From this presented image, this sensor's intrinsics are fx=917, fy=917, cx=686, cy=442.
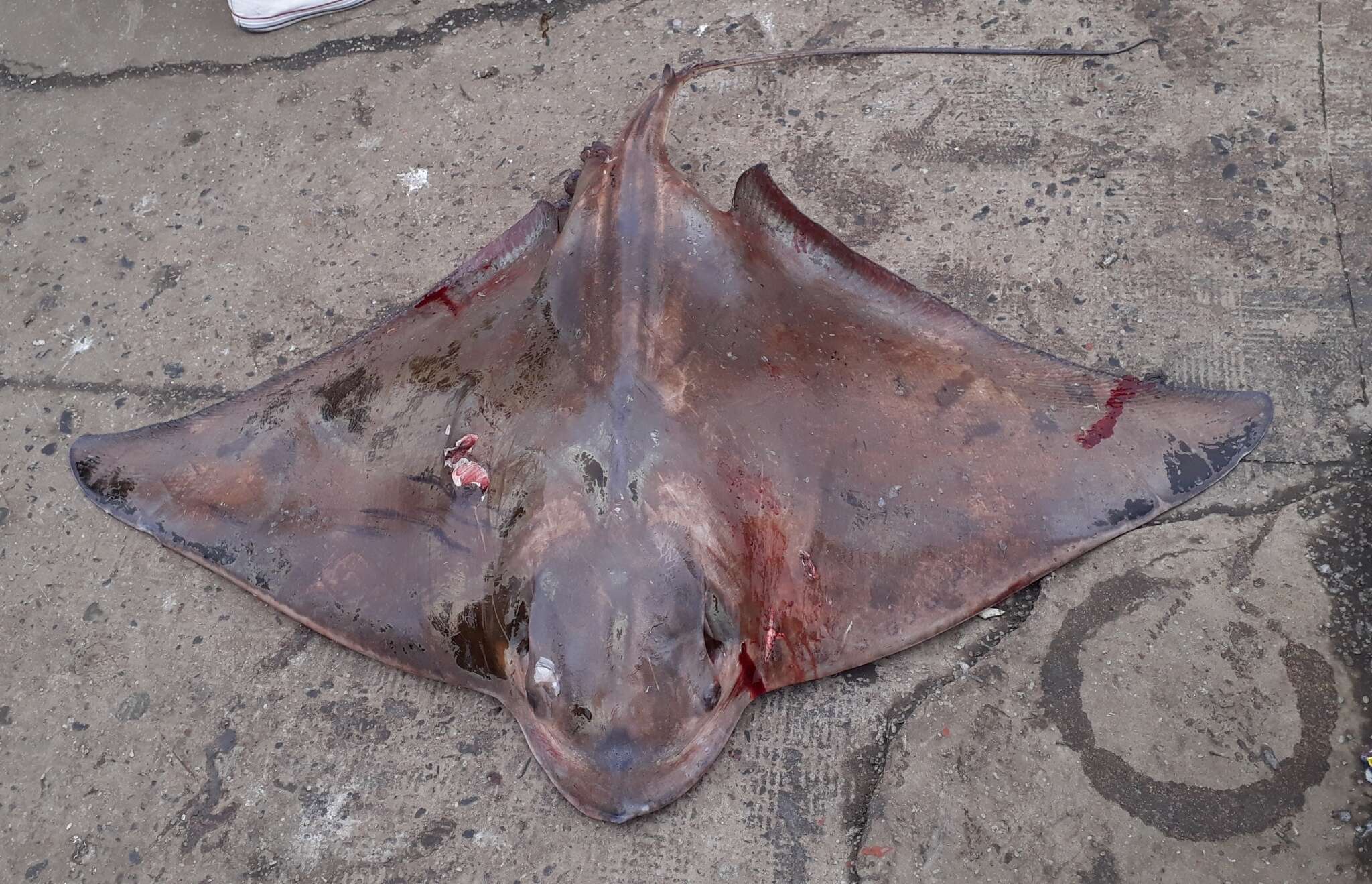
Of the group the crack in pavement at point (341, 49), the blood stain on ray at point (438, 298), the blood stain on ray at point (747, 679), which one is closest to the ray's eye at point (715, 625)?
the blood stain on ray at point (747, 679)

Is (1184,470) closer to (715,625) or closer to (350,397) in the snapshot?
(715,625)

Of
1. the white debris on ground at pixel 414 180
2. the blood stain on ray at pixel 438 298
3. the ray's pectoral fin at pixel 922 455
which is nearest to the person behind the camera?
the ray's pectoral fin at pixel 922 455

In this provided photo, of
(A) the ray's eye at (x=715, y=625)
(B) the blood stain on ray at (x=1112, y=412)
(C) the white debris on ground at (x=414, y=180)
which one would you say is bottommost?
(B) the blood stain on ray at (x=1112, y=412)

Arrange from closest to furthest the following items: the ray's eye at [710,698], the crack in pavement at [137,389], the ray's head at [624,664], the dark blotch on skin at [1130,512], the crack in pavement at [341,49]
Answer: the ray's head at [624,664] < the ray's eye at [710,698] < the dark blotch on skin at [1130,512] < the crack in pavement at [137,389] < the crack in pavement at [341,49]

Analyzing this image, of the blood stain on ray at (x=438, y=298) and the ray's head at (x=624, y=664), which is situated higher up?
the blood stain on ray at (x=438, y=298)

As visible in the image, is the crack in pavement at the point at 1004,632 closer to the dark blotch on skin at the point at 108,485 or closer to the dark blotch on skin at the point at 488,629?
the dark blotch on skin at the point at 488,629

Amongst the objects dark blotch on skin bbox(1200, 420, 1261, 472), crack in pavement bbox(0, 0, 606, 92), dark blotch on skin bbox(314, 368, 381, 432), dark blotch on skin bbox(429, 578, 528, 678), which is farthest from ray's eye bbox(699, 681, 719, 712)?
crack in pavement bbox(0, 0, 606, 92)

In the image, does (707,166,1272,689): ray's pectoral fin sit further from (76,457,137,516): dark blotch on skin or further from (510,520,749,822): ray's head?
(76,457,137,516): dark blotch on skin
